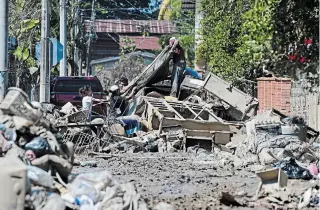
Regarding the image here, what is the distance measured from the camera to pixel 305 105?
837 inches

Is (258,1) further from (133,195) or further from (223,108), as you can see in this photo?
(223,108)

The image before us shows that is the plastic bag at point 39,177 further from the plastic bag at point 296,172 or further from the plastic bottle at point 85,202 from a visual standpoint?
the plastic bag at point 296,172

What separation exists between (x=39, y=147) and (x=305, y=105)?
1322 cm

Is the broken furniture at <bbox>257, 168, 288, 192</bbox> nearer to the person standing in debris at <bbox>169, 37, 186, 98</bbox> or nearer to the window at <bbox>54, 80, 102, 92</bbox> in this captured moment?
the person standing in debris at <bbox>169, 37, 186, 98</bbox>

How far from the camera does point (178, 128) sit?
19297 millimetres

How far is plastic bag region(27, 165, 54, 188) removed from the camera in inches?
338

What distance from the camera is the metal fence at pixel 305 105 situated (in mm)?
20047

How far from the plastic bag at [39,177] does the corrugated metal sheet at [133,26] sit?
6860cm

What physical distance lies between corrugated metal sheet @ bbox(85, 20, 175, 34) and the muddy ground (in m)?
60.7

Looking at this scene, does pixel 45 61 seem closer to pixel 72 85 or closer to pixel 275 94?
pixel 72 85

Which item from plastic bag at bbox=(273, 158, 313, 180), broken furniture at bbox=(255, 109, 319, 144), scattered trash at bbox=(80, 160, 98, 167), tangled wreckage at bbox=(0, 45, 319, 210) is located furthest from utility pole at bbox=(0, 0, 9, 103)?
plastic bag at bbox=(273, 158, 313, 180)

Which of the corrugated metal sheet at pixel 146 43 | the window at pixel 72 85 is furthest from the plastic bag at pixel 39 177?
the corrugated metal sheet at pixel 146 43

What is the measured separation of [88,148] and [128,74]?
33.6m

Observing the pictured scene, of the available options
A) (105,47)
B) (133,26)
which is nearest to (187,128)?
(133,26)
